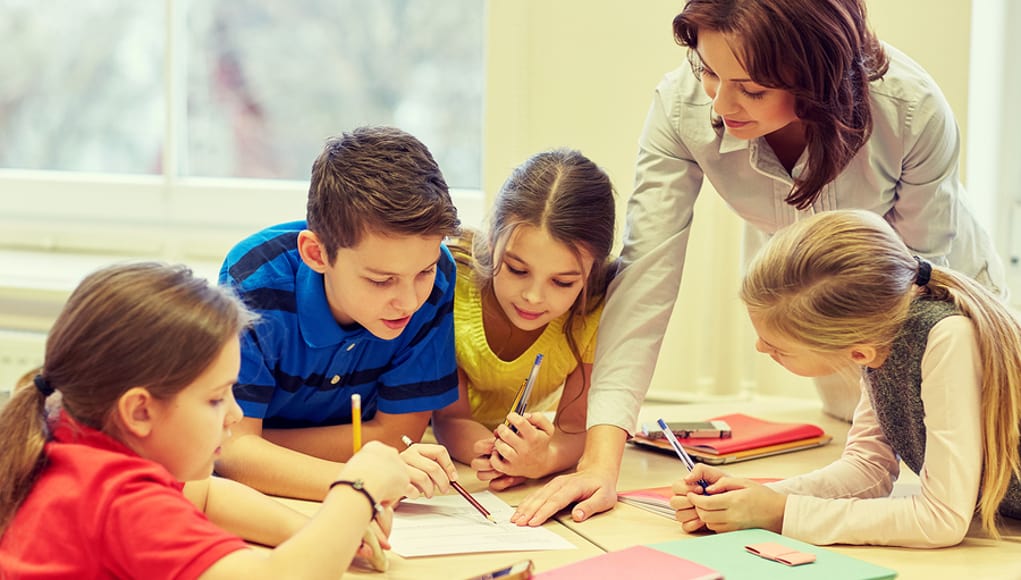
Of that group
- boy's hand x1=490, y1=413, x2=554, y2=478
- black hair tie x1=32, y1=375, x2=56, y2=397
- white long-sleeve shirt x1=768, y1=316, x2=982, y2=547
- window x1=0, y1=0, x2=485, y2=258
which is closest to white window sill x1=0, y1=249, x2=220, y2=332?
window x1=0, y1=0, x2=485, y2=258

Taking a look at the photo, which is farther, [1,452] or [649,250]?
[649,250]

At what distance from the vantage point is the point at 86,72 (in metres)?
3.24

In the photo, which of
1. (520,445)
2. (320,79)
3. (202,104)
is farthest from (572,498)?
(202,104)

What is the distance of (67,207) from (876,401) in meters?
2.52

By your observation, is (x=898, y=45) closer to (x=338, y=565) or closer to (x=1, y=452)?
(x=338, y=565)

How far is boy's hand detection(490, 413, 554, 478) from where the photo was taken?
60.1 inches

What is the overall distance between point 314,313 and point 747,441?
29.0 inches

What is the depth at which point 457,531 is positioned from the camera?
135 centimetres

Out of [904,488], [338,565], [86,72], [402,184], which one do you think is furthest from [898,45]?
[86,72]

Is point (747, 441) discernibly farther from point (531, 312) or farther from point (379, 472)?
point (379, 472)

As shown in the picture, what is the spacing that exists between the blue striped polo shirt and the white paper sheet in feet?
0.71

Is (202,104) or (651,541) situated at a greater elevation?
(202,104)

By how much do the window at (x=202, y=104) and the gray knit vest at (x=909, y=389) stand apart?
165 centimetres

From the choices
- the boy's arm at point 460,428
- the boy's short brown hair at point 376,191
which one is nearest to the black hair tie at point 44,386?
the boy's short brown hair at point 376,191
